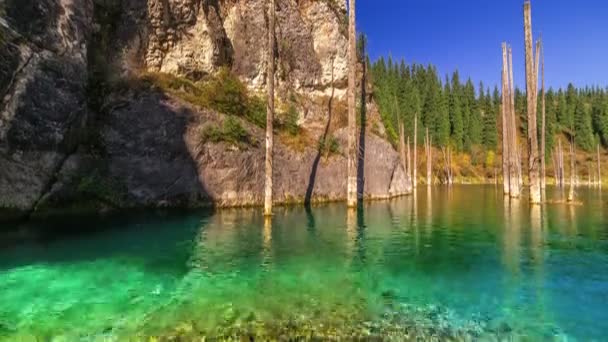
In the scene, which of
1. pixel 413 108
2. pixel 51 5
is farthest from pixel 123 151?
pixel 413 108

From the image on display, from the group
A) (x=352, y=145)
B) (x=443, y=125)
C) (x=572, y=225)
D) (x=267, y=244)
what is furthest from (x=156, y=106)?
(x=443, y=125)

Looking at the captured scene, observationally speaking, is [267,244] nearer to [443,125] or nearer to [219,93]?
[219,93]

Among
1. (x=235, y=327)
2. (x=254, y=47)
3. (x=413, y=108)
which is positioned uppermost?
(x=413, y=108)

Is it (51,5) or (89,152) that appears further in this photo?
(89,152)

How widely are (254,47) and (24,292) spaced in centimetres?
2697

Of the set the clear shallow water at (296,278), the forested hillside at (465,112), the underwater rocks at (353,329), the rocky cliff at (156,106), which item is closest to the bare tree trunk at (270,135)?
the clear shallow water at (296,278)

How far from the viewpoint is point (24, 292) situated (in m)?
7.79

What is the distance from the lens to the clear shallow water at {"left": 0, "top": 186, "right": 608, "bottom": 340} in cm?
634

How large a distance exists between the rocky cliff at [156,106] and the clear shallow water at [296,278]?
4650 millimetres

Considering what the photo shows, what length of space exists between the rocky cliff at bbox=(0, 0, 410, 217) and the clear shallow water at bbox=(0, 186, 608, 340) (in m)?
4.65

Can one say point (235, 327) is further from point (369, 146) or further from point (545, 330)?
point (369, 146)

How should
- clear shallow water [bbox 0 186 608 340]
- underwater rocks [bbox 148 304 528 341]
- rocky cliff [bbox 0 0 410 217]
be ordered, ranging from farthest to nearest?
rocky cliff [bbox 0 0 410 217] < clear shallow water [bbox 0 186 608 340] < underwater rocks [bbox 148 304 528 341]

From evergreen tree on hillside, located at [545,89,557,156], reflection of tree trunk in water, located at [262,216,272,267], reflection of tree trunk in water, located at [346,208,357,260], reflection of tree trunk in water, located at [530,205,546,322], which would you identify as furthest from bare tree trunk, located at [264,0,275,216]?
evergreen tree on hillside, located at [545,89,557,156]

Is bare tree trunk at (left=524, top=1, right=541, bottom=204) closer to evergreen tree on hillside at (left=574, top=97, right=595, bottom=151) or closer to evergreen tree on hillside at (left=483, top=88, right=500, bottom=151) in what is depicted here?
evergreen tree on hillside at (left=483, top=88, right=500, bottom=151)
